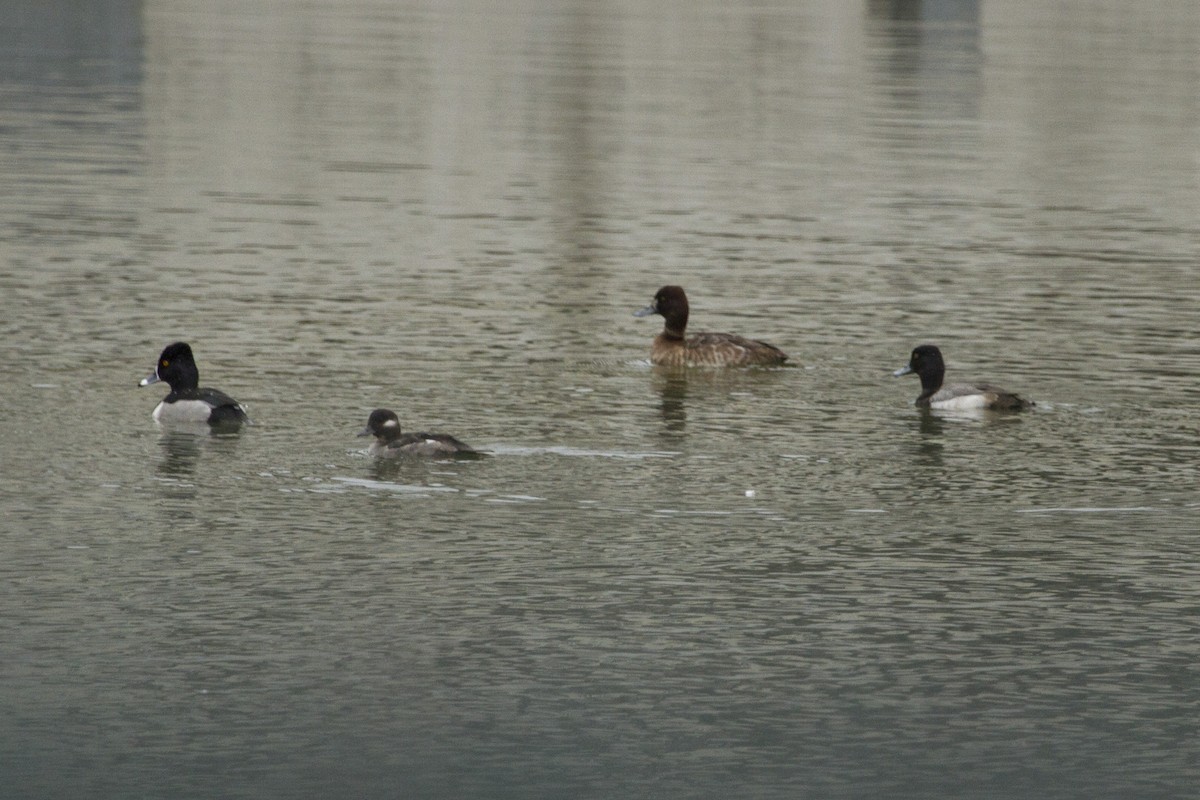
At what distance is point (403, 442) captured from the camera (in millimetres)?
14383

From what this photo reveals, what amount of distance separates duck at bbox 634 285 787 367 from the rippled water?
0.20 meters

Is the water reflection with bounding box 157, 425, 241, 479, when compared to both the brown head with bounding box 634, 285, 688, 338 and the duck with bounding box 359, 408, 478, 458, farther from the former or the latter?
the brown head with bounding box 634, 285, 688, 338

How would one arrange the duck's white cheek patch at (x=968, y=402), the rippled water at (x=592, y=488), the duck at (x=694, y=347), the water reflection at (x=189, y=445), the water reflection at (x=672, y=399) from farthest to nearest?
the duck at (x=694, y=347)
the duck's white cheek patch at (x=968, y=402)
the water reflection at (x=672, y=399)
the water reflection at (x=189, y=445)
the rippled water at (x=592, y=488)

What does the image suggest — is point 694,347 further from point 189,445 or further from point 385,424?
point 189,445

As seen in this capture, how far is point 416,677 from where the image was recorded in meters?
9.91

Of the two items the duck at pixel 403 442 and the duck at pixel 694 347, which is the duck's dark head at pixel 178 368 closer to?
the duck at pixel 403 442

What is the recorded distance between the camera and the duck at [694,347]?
18.6 meters

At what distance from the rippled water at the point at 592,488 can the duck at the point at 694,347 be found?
201 millimetres

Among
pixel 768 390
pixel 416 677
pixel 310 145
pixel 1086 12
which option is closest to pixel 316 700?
pixel 416 677

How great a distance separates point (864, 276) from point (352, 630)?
1458 cm

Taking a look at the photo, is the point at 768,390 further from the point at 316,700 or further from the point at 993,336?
the point at 316,700

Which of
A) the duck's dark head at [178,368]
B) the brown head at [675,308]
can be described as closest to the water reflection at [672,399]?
the brown head at [675,308]

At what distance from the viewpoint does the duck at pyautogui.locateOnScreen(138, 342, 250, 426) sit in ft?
50.8

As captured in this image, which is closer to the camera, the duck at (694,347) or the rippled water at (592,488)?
the rippled water at (592,488)
